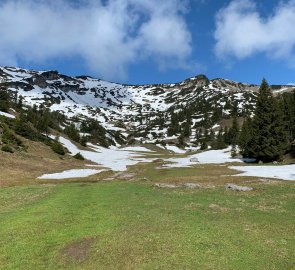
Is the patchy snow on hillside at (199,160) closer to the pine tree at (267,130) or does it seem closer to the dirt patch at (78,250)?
the pine tree at (267,130)

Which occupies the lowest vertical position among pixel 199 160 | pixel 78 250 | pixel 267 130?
pixel 78 250

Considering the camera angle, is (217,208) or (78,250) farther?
(217,208)

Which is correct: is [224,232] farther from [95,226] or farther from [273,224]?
[95,226]

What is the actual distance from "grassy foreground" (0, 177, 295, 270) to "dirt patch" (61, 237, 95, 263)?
0.16 feet

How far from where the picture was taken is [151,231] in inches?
823

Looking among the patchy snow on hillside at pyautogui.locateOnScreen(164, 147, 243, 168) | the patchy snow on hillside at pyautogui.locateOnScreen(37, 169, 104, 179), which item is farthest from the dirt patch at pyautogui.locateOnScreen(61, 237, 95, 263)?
the patchy snow on hillside at pyautogui.locateOnScreen(164, 147, 243, 168)

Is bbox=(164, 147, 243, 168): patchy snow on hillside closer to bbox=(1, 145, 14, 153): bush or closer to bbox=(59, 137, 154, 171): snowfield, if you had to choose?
bbox=(59, 137, 154, 171): snowfield

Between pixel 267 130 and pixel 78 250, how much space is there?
7053 cm

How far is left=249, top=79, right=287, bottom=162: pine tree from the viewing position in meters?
80.0

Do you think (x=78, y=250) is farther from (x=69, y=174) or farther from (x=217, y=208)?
(x=69, y=174)

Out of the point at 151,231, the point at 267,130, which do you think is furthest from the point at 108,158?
the point at 151,231

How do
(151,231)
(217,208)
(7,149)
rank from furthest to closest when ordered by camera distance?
(7,149)
(217,208)
(151,231)

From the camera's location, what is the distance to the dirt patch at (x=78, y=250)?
17.1m

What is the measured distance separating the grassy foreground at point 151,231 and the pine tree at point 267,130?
48136 mm
